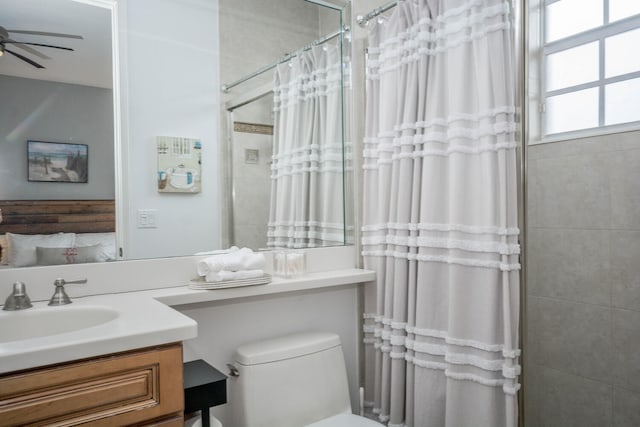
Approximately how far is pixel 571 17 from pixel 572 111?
46 cm

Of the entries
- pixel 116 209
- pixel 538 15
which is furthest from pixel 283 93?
pixel 538 15

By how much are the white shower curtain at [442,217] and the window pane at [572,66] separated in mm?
805

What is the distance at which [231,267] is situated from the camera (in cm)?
155

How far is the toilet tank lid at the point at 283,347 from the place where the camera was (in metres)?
1.52

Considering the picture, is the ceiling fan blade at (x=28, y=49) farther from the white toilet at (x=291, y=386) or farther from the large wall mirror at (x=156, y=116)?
the white toilet at (x=291, y=386)

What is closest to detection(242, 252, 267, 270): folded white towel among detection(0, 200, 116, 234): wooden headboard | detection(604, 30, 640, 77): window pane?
detection(0, 200, 116, 234): wooden headboard

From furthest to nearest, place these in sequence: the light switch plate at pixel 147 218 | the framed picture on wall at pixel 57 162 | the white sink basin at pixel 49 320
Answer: the light switch plate at pixel 147 218 < the framed picture on wall at pixel 57 162 < the white sink basin at pixel 49 320

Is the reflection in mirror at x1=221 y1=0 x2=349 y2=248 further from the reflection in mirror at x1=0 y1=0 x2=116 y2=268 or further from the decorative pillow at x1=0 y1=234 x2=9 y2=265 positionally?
the decorative pillow at x1=0 y1=234 x2=9 y2=265

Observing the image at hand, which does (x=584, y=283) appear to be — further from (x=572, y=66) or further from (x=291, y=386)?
(x=291, y=386)

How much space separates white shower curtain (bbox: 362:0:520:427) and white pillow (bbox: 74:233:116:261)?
1.08m

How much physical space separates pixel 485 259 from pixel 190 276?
43.2 inches

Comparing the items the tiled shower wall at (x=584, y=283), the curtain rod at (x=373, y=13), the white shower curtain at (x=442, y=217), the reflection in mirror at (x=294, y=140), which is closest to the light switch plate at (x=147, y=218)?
the reflection in mirror at (x=294, y=140)

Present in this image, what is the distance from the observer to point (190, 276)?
1.62 meters

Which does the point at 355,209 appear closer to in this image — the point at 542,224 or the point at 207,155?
the point at 207,155
